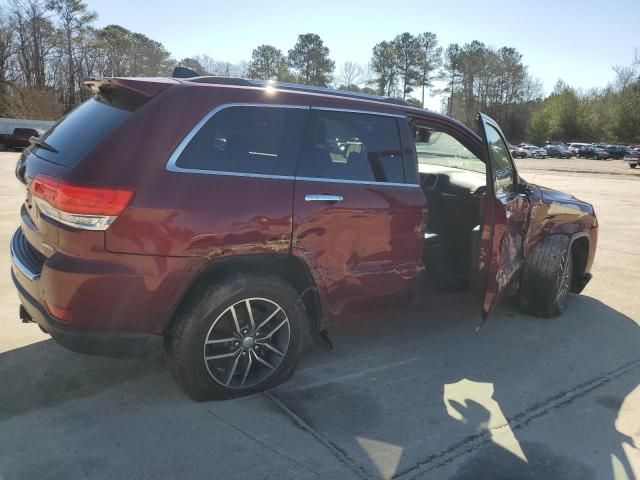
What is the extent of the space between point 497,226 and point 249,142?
1.92 m

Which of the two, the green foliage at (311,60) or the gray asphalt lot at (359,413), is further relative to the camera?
the green foliage at (311,60)

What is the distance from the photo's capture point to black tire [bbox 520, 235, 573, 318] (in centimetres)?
478

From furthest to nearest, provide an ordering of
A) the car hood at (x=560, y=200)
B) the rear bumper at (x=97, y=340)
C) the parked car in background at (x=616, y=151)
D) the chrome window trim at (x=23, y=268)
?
the parked car in background at (x=616, y=151), the car hood at (x=560, y=200), the chrome window trim at (x=23, y=268), the rear bumper at (x=97, y=340)

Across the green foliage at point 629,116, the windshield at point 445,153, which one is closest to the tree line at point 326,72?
the green foliage at point 629,116

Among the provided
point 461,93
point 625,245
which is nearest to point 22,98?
point 625,245

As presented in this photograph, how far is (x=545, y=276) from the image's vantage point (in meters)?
4.78

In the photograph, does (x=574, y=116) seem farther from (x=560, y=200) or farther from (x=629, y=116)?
(x=560, y=200)

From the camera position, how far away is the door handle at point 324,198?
322 cm

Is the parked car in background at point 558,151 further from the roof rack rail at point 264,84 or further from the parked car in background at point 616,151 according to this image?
the roof rack rail at point 264,84

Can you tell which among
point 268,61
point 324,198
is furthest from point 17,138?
point 268,61

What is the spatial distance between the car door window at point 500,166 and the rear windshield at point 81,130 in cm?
261

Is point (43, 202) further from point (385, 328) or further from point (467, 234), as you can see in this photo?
point (467, 234)

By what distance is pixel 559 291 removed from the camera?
16.3ft

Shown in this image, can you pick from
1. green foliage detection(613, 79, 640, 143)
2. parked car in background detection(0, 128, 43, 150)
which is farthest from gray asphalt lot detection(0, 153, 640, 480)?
green foliage detection(613, 79, 640, 143)
